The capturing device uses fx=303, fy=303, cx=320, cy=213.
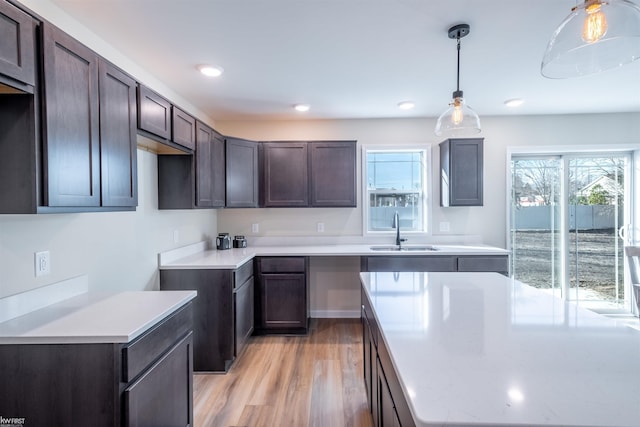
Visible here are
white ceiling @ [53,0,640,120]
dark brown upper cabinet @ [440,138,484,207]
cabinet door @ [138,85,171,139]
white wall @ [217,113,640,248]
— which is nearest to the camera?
white ceiling @ [53,0,640,120]

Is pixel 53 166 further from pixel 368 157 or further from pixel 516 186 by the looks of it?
pixel 516 186

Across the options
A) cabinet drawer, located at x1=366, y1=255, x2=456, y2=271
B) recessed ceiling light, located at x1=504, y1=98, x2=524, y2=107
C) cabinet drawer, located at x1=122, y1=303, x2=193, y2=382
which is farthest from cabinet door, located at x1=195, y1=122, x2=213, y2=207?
recessed ceiling light, located at x1=504, y1=98, x2=524, y2=107

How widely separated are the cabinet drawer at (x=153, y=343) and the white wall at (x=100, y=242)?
A: 2.25 feet

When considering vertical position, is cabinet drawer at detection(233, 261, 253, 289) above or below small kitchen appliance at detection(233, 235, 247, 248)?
below

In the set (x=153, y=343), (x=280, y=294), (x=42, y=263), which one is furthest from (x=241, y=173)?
(x=153, y=343)

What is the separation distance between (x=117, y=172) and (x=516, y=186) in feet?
13.8

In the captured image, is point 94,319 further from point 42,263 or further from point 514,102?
point 514,102

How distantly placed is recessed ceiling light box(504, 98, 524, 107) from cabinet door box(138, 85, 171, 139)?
3294 mm

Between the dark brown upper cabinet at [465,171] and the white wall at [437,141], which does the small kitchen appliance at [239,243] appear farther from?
the dark brown upper cabinet at [465,171]

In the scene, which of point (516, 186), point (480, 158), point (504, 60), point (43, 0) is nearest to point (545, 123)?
point (516, 186)

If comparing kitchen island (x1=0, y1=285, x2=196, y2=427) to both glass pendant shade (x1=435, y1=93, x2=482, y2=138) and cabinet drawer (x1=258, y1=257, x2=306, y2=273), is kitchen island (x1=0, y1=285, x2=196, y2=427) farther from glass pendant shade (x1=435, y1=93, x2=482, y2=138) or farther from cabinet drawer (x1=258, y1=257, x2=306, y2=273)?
glass pendant shade (x1=435, y1=93, x2=482, y2=138)

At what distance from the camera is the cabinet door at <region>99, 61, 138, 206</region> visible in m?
1.53

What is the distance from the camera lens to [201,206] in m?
2.71

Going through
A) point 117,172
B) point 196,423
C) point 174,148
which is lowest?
point 196,423
